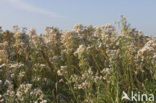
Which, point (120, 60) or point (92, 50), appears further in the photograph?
point (92, 50)

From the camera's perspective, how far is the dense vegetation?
443 centimetres

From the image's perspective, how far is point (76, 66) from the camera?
6914 millimetres

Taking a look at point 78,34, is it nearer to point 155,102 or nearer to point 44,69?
point 44,69

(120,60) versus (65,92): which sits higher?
(120,60)

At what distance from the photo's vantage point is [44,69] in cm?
658

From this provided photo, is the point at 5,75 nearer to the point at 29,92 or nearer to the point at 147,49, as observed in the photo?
the point at 29,92

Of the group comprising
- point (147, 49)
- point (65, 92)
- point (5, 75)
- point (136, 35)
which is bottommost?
point (65, 92)

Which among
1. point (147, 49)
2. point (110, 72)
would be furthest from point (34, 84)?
point (147, 49)

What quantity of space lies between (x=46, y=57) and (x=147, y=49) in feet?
10.4

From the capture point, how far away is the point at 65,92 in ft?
18.9

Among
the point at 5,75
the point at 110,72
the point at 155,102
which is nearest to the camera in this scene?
the point at 155,102

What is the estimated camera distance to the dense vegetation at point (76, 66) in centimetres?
443

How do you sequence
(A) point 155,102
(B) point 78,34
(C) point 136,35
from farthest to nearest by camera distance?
(C) point 136,35 < (B) point 78,34 < (A) point 155,102

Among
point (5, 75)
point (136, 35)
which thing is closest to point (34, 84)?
point (5, 75)
